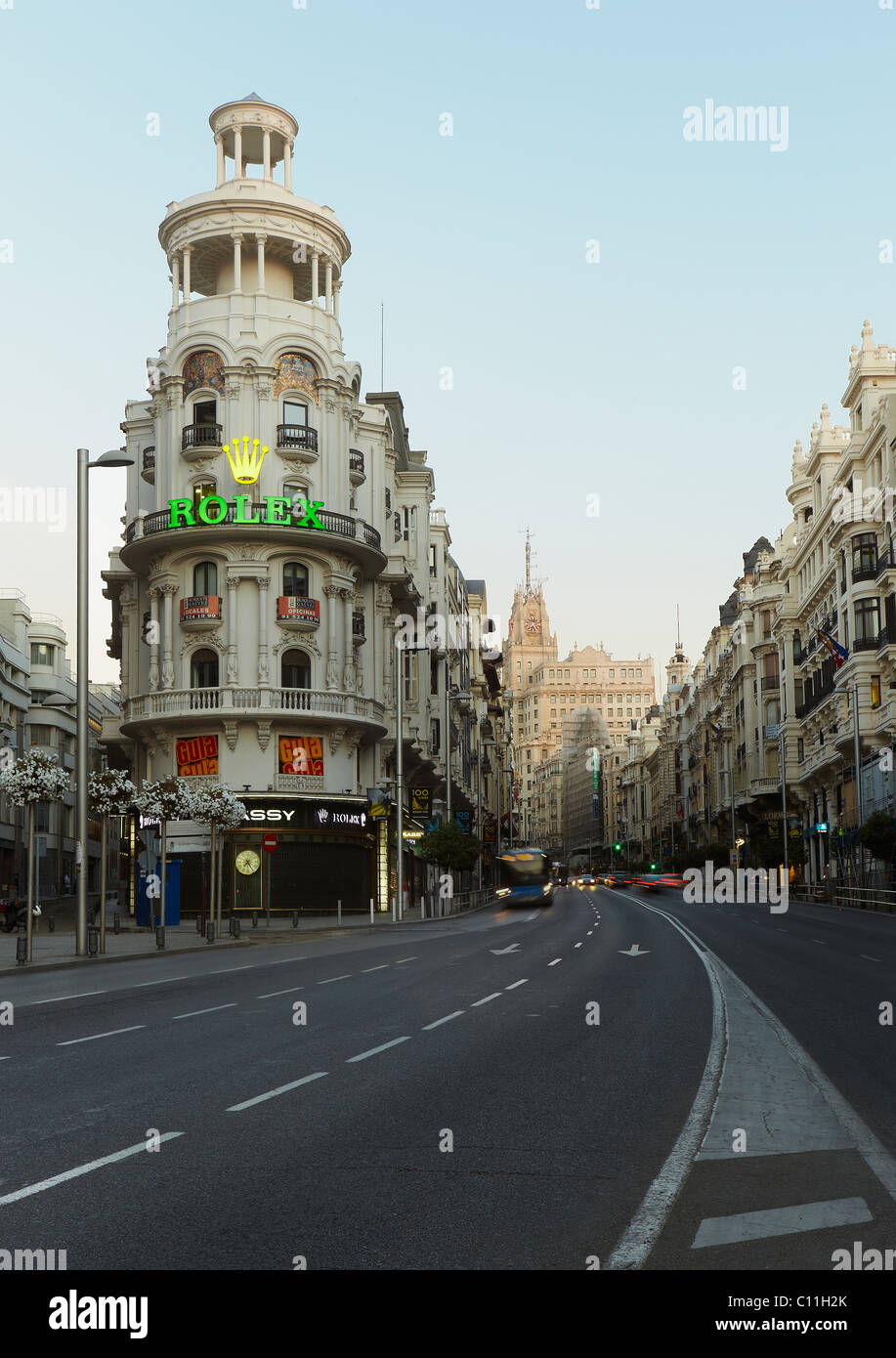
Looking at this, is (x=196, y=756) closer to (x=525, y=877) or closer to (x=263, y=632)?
(x=263, y=632)

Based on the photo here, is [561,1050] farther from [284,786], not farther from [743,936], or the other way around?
[284,786]

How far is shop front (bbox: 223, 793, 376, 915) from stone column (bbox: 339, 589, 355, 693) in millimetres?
4882

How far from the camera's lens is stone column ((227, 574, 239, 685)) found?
173ft

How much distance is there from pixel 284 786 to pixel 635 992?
34.8 m

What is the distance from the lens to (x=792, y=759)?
86.2 meters

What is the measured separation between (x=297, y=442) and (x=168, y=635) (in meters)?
9.55

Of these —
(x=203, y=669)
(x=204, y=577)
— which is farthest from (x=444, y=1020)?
(x=204, y=577)

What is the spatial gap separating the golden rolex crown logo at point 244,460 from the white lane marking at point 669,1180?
43.0 metres

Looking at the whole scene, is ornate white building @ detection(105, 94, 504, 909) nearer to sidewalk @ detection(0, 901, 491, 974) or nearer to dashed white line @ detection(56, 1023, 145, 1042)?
sidewalk @ detection(0, 901, 491, 974)

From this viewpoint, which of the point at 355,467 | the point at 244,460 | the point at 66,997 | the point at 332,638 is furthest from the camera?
the point at 355,467

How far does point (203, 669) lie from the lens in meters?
→ 54.1

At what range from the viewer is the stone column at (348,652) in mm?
55406

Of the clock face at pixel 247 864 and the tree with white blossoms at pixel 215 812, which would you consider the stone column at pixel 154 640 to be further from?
the tree with white blossoms at pixel 215 812

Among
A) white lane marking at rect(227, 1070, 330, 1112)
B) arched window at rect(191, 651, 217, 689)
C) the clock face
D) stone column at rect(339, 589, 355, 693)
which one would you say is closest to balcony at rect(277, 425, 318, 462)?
stone column at rect(339, 589, 355, 693)
